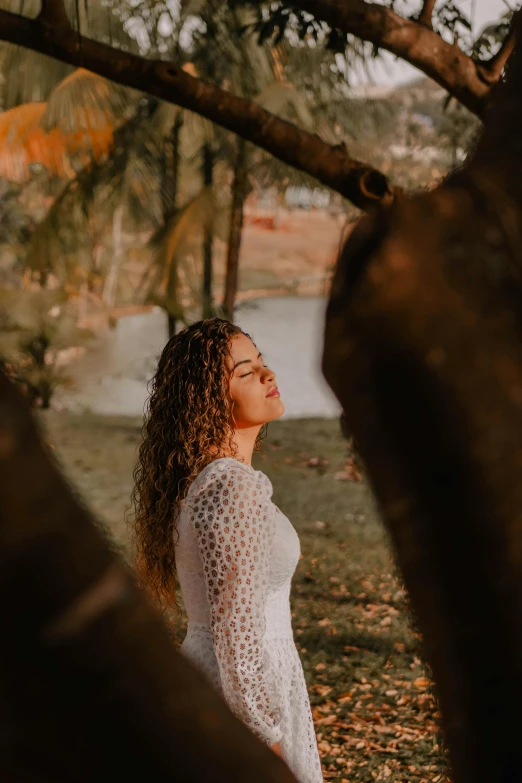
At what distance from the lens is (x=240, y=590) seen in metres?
2.36

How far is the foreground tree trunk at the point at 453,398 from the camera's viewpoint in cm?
80

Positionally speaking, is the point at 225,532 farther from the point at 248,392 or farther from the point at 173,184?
the point at 173,184

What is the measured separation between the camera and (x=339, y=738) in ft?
17.6

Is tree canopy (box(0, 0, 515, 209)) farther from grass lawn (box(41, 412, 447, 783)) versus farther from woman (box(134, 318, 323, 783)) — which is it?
grass lawn (box(41, 412, 447, 783))

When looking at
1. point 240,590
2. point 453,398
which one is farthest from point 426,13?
point 453,398

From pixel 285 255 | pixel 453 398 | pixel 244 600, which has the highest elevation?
pixel 453 398

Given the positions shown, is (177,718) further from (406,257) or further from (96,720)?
(406,257)

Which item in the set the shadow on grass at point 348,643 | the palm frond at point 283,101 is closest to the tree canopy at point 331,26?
the shadow on grass at point 348,643

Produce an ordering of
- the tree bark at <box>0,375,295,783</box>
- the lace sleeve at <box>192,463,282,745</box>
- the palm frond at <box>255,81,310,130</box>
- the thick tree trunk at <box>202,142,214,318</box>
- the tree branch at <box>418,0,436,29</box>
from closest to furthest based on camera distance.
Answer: the tree bark at <box>0,375,295,783</box>
the lace sleeve at <box>192,463,282,745</box>
the tree branch at <box>418,0,436,29</box>
the palm frond at <box>255,81,310,130</box>
the thick tree trunk at <box>202,142,214,318</box>

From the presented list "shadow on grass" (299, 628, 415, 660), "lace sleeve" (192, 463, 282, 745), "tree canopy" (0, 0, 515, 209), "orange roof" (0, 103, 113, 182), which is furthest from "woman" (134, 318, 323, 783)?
"orange roof" (0, 103, 113, 182)

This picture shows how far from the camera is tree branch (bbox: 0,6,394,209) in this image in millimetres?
3508

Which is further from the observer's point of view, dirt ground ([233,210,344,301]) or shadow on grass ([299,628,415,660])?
dirt ground ([233,210,344,301])

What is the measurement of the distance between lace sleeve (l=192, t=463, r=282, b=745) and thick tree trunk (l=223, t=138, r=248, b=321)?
1079 centimetres

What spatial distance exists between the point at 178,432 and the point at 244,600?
59 cm
